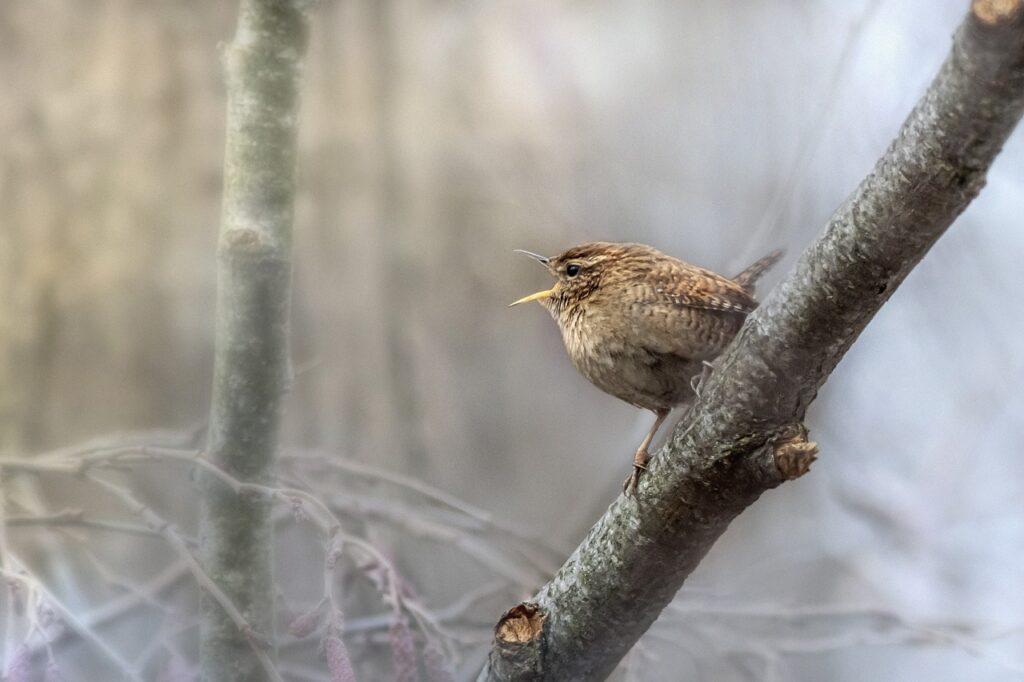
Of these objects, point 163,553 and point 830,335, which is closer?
point 830,335

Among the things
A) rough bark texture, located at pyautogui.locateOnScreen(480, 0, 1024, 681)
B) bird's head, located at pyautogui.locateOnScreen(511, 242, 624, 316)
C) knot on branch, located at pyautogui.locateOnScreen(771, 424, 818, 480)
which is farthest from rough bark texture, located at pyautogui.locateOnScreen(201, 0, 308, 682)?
knot on branch, located at pyautogui.locateOnScreen(771, 424, 818, 480)

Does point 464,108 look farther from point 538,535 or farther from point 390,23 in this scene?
point 538,535

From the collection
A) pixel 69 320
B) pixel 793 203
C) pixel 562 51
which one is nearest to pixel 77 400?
pixel 69 320

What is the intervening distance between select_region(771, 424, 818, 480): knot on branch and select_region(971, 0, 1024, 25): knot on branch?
27 cm

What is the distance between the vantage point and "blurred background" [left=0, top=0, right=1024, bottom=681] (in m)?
1.34

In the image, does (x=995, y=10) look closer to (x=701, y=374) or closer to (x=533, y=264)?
(x=701, y=374)

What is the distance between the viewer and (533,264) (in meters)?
1.46

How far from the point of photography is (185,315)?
1355 mm

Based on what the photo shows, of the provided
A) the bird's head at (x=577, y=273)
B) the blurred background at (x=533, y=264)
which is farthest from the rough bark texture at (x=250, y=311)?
the bird's head at (x=577, y=273)

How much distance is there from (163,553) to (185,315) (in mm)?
341

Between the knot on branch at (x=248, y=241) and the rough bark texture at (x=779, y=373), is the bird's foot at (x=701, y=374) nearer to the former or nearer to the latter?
the rough bark texture at (x=779, y=373)

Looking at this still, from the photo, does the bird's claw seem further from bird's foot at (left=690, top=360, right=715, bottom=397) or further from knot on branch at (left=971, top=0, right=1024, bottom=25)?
knot on branch at (left=971, top=0, right=1024, bottom=25)

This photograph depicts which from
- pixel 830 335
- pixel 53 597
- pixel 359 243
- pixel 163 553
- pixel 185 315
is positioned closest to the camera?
pixel 830 335

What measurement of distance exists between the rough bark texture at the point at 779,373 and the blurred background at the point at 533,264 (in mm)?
532
